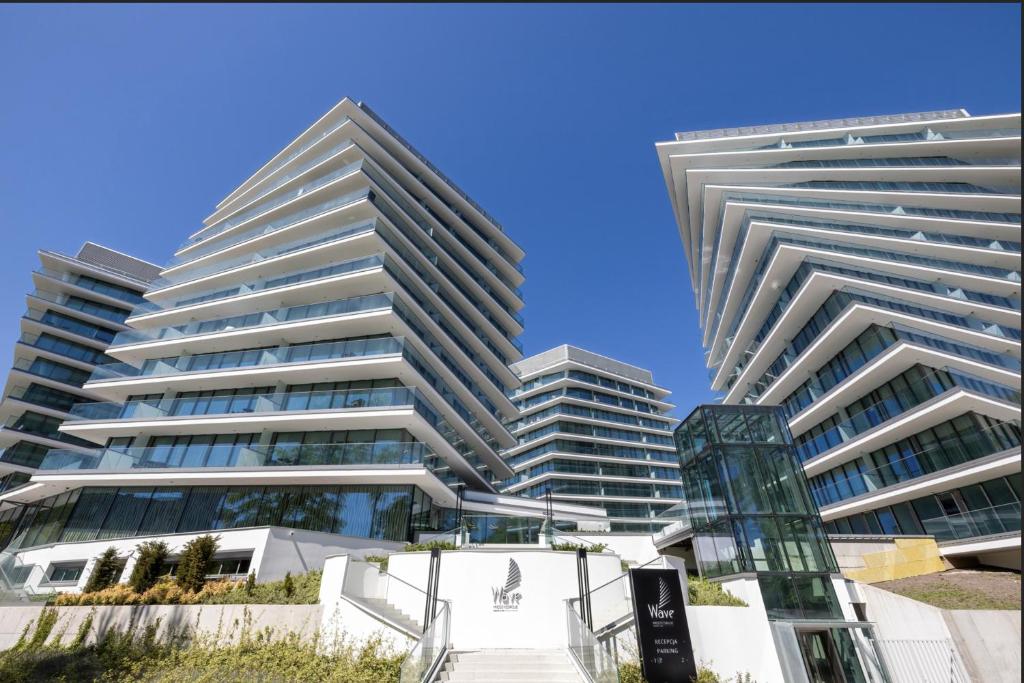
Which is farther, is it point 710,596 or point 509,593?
point 710,596

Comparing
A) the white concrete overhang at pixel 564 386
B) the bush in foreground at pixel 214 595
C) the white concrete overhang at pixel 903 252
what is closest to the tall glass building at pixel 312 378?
the bush in foreground at pixel 214 595

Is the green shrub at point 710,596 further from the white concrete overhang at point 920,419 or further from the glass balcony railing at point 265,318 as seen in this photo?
the glass balcony railing at point 265,318

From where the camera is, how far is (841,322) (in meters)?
28.3

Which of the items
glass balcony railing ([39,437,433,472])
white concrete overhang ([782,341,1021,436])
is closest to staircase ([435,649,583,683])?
glass balcony railing ([39,437,433,472])

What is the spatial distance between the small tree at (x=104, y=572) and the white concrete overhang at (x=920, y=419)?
28581 millimetres

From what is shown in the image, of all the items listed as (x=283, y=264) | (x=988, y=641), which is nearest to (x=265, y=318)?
(x=283, y=264)

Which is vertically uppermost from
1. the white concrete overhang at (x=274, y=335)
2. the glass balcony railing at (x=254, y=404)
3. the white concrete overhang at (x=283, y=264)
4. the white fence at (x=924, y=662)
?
the white concrete overhang at (x=283, y=264)

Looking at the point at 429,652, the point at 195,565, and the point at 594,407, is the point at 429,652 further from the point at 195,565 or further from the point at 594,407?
the point at 594,407

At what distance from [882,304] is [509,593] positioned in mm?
27097

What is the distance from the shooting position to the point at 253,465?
73.4 feet

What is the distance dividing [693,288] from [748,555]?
54.1 meters

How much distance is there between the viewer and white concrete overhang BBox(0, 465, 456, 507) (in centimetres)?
2111

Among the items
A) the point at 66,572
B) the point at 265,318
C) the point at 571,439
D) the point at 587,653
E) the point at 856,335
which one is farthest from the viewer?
the point at 571,439

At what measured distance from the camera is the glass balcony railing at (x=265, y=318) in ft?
83.1
